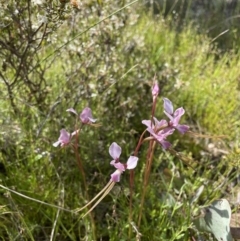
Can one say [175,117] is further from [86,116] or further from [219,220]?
[219,220]

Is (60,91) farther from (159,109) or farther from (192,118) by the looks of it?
(192,118)

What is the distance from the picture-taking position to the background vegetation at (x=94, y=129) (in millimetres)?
1466

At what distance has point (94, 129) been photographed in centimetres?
186

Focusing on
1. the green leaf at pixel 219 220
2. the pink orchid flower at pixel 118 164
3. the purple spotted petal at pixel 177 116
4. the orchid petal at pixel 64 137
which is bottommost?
the green leaf at pixel 219 220

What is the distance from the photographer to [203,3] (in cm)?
389

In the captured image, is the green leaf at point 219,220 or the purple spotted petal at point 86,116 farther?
the green leaf at point 219,220

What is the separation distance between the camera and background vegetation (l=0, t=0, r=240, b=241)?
1.47 meters

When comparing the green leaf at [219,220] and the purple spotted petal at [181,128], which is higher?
the purple spotted petal at [181,128]

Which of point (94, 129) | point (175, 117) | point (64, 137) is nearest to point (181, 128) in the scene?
point (175, 117)

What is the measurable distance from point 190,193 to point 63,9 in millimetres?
694

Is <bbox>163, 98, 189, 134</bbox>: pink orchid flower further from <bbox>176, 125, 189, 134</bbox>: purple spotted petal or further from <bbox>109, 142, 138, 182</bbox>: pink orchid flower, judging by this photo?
<bbox>109, 142, 138, 182</bbox>: pink orchid flower

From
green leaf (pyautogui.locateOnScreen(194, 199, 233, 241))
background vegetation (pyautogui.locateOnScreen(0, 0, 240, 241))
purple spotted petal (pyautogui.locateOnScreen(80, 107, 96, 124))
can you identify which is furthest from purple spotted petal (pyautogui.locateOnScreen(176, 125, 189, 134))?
green leaf (pyautogui.locateOnScreen(194, 199, 233, 241))

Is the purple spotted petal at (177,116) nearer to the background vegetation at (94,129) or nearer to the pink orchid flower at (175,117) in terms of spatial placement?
the pink orchid flower at (175,117)

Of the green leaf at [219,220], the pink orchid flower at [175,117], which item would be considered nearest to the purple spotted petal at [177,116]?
the pink orchid flower at [175,117]
